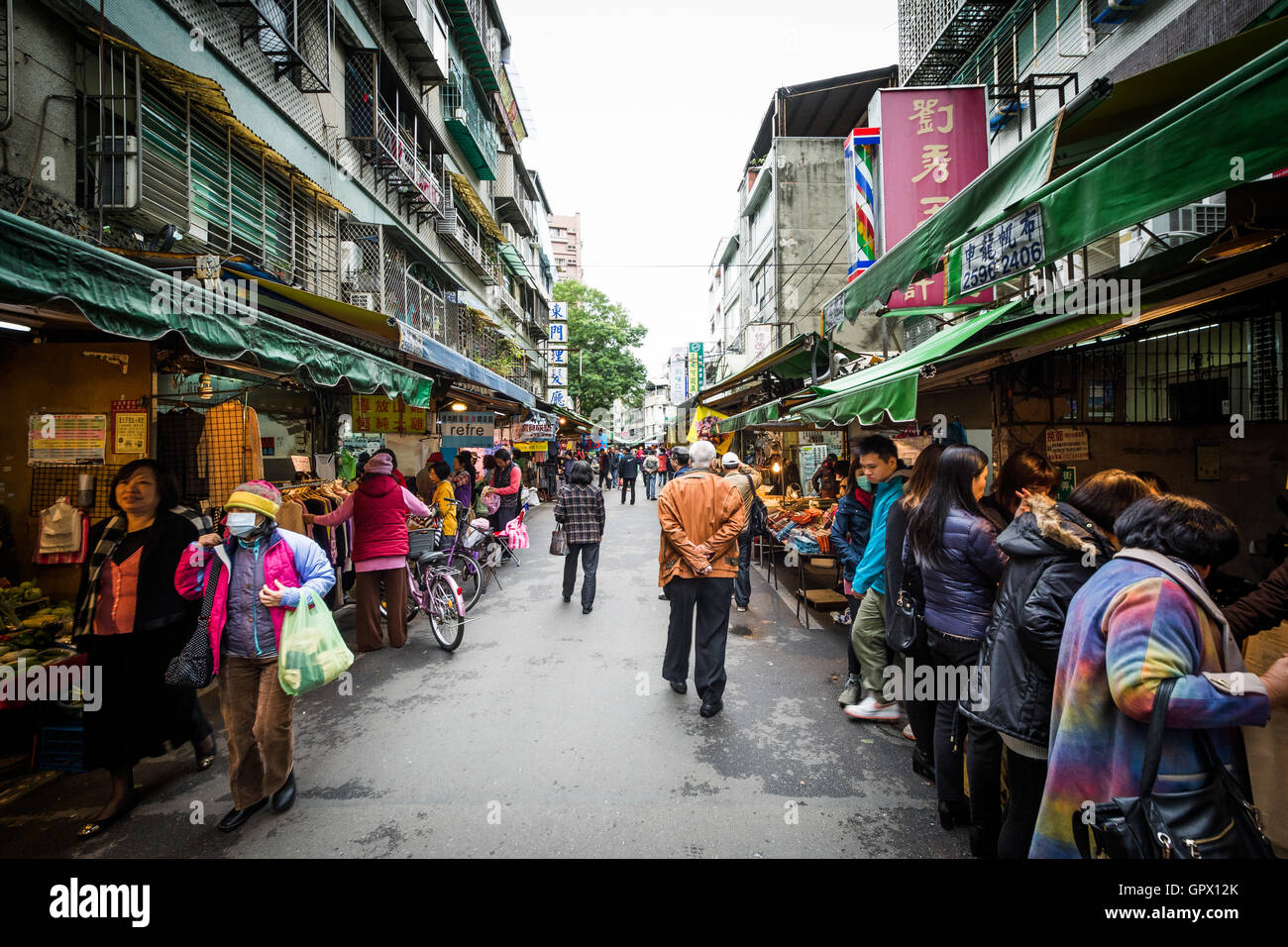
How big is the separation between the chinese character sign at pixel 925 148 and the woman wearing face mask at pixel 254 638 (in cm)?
928

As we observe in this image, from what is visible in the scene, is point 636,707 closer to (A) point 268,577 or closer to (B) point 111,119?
(A) point 268,577

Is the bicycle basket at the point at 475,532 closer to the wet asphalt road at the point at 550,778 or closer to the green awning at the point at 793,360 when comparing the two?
the wet asphalt road at the point at 550,778

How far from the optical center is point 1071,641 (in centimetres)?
199

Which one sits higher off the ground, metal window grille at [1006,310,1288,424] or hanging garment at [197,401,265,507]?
metal window grille at [1006,310,1288,424]

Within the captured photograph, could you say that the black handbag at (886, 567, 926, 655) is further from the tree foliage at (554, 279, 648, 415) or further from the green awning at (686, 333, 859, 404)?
the tree foliage at (554, 279, 648, 415)

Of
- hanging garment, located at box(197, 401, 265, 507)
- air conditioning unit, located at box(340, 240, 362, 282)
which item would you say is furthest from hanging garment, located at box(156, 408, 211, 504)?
air conditioning unit, located at box(340, 240, 362, 282)

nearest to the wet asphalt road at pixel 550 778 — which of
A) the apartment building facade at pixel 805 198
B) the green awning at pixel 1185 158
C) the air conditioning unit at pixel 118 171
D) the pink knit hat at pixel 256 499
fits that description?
the pink knit hat at pixel 256 499

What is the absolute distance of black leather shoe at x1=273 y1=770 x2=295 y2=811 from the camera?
331 cm

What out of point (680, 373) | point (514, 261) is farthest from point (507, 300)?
point (680, 373)

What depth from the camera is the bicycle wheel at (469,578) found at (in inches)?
300

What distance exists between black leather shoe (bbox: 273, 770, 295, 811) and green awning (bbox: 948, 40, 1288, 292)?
16.9ft
